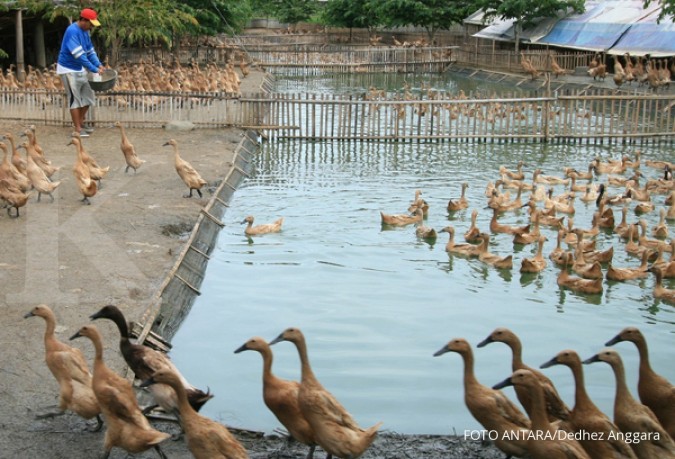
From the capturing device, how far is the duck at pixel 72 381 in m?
7.08

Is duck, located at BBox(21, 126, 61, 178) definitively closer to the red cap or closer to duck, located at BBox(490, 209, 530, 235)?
the red cap

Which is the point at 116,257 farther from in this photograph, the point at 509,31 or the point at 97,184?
the point at 509,31

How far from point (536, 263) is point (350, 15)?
43384mm

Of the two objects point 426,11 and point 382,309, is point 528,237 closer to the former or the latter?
point 382,309

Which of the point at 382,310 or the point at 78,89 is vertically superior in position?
the point at 78,89

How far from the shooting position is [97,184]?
15.4m

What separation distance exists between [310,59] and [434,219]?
3089 centimetres

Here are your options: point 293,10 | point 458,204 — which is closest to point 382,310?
point 458,204

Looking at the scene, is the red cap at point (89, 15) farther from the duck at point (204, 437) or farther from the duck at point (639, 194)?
the duck at point (204, 437)

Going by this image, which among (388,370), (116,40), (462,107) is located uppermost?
(116,40)

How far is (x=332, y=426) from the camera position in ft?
21.7

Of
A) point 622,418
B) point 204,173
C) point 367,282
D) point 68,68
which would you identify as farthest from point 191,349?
point 68,68

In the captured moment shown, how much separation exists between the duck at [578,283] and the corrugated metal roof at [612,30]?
20.8 m

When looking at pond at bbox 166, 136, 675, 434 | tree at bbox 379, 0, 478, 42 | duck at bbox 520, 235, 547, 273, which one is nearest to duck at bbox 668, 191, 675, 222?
pond at bbox 166, 136, 675, 434
